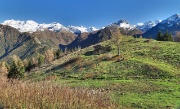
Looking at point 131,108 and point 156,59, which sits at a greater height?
point 156,59

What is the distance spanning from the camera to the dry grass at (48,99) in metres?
12.1

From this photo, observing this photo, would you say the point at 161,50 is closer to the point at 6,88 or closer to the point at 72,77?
the point at 72,77

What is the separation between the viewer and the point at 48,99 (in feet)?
41.1

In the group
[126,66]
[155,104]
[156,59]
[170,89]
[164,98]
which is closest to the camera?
[155,104]

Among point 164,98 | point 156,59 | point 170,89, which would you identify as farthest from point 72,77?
point 164,98

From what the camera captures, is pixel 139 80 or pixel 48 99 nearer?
pixel 48 99

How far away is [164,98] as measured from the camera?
23.0 meters

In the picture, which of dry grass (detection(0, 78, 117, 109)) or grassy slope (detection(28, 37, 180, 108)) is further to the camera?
grassy slope (detection(28, 37, 180, 108))

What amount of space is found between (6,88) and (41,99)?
2.99 metres

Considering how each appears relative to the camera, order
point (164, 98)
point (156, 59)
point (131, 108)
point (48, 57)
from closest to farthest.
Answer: point (131, 108) < point (164, 98) < point (156, 59) < point (48, 57)

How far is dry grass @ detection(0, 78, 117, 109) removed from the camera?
12.1m

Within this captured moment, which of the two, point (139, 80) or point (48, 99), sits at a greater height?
point (48, 99)

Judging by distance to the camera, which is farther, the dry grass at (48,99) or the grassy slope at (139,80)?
the grassy slope at (139,80)

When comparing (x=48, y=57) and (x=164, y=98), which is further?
(x=48, y=57)
